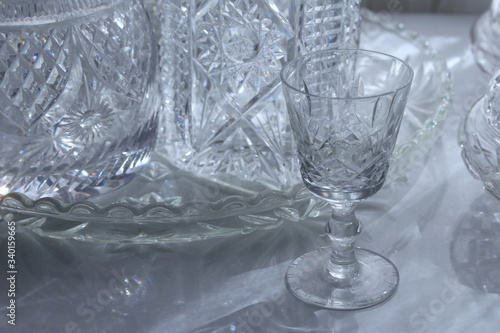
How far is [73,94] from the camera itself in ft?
1.81

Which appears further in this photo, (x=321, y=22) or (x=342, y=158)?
(x=321, y=22)

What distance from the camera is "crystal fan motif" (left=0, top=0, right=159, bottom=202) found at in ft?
1.75

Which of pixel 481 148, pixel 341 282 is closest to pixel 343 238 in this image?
pixel 341 282

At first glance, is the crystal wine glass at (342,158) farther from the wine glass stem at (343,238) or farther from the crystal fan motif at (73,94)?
the crystal fan motif at (73,94)

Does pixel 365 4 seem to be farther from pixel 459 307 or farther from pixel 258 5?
pixel 459 307

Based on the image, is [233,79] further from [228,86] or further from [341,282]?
[341,282]

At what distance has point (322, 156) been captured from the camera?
47 centimetres

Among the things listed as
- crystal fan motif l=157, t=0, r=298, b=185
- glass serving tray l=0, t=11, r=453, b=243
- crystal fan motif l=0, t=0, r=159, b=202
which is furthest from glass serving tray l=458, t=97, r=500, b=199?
crystal fan motif l=0, t=0, r=159, b=202

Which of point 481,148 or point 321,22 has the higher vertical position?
point 321,22

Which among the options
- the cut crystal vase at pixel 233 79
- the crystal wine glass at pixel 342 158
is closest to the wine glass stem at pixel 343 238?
the crystal wine glass at pixel 342 158

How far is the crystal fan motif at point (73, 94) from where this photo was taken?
53 centimetres

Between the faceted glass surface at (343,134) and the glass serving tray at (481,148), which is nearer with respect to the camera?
the faceted glass surface at (343,134)

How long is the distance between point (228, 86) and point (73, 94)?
127mm

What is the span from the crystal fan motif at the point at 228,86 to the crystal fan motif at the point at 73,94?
0.10 ft
